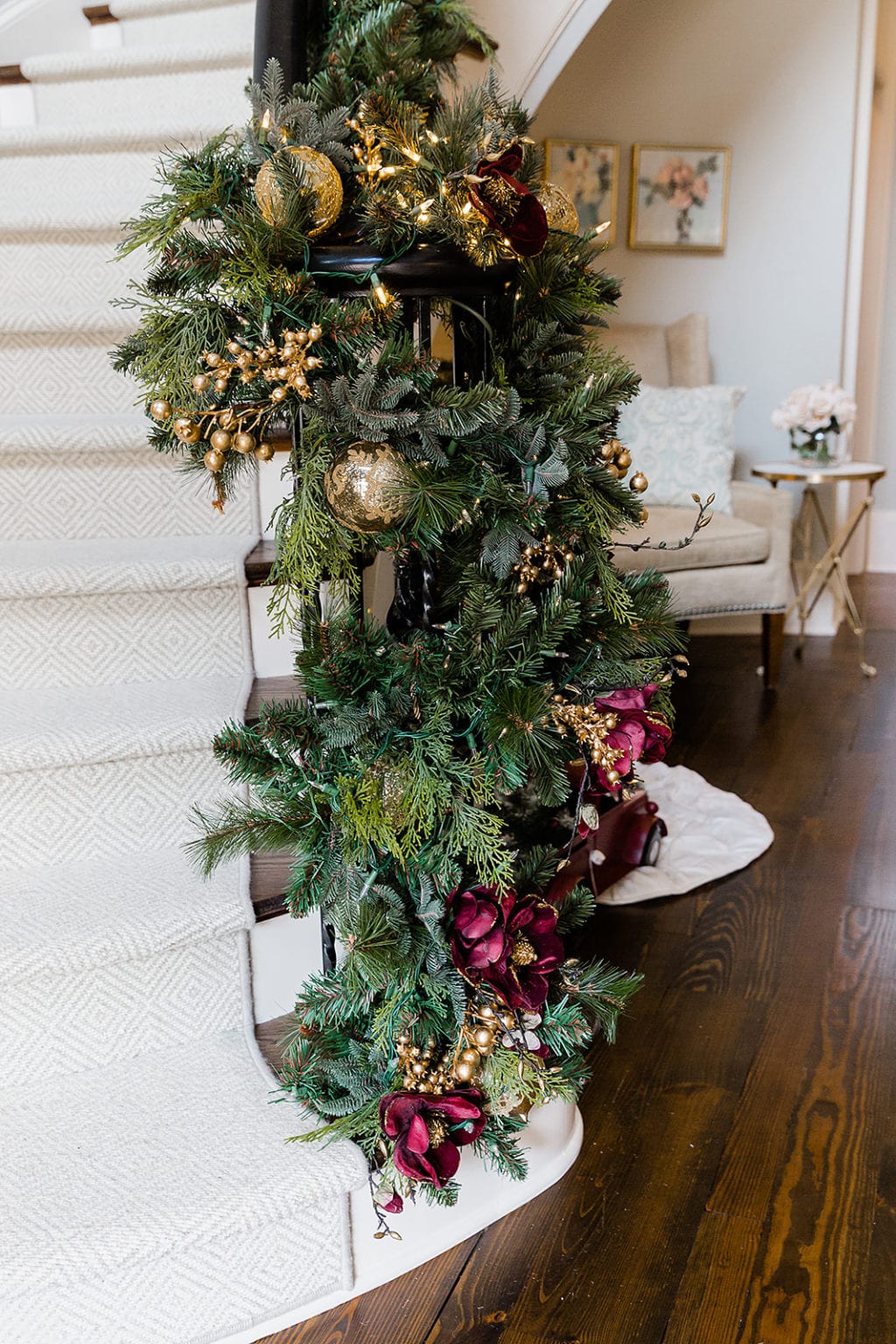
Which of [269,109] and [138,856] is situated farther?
[138,856]

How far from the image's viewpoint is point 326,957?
1461mm

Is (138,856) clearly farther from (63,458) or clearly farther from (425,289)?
(425,289)

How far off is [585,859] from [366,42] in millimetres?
1500

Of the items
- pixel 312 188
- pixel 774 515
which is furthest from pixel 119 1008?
pixel 774 515

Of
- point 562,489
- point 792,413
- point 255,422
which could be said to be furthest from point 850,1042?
point 792,413

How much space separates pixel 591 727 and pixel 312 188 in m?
0.65

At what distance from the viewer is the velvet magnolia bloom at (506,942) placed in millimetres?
1311

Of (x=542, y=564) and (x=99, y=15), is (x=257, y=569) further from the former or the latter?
(x=99, y=15)

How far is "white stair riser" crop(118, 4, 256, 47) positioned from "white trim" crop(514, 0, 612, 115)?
0.69 metres

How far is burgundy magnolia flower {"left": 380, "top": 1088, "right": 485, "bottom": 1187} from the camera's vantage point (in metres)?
1.28

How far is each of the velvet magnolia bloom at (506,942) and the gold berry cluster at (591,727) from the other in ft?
0.64

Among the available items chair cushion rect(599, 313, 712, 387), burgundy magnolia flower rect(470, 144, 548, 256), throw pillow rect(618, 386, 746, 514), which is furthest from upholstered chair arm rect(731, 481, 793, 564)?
burgundy magnolia flower rect(470, 144, 548, 256)

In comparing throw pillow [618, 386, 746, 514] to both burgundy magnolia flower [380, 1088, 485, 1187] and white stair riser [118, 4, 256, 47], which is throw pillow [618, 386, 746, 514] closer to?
white stair riser [118, 4, 256, 47]

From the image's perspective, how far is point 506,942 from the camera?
4.34 ft
